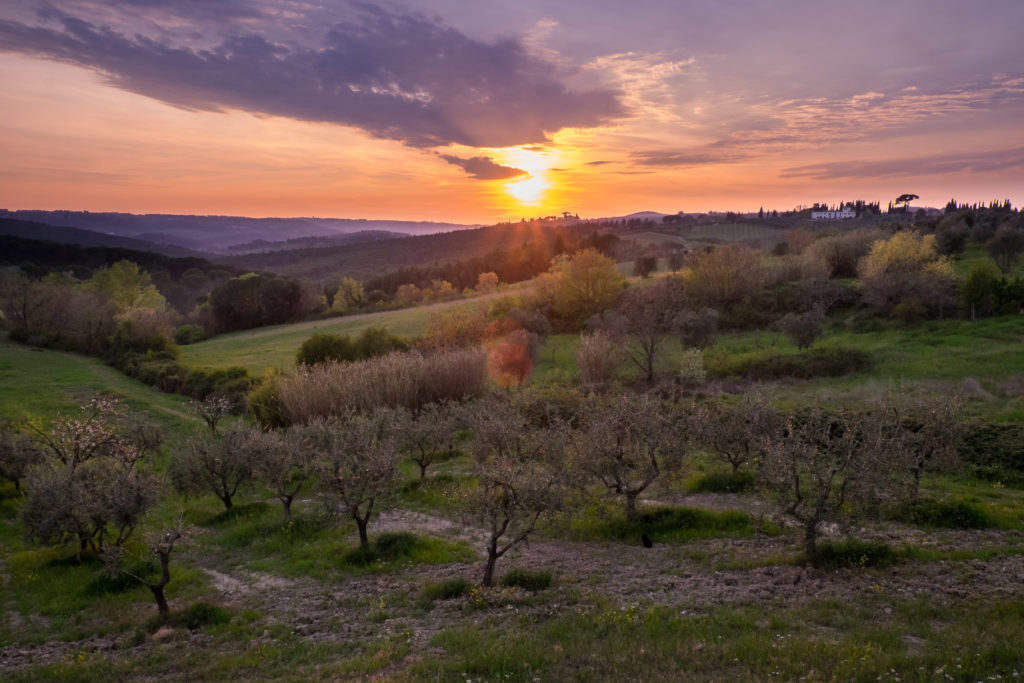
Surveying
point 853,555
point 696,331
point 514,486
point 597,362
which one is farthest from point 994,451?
point 696,331

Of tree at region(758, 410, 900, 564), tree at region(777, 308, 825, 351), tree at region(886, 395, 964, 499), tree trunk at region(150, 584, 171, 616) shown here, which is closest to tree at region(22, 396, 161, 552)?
tree trunk at region(150, 584, 171, 616)

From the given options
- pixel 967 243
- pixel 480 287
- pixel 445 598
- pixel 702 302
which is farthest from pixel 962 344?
pixel 480 287

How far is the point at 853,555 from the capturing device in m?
11.2

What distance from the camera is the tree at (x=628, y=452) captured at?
1405cm

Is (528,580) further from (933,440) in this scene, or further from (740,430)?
(933,440)

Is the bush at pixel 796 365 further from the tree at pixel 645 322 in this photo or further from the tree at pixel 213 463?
the tree at pixel 213 463

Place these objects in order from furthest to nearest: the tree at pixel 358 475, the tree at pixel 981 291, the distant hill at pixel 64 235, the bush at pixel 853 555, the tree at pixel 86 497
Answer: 1. the distant hill at pixel 64 235
2. the tree at pixel 981 291
3. the tree at pixel 358 475
4. the tree at pixel 86 497
5. the bush at pixel 853 555

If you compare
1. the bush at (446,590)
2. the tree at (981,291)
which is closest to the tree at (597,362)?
the bush at (446,590)

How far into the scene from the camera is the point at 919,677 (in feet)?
23.8

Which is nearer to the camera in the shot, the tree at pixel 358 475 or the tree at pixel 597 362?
the tree at pixel 358 475

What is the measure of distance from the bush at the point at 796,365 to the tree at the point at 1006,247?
33276 mm

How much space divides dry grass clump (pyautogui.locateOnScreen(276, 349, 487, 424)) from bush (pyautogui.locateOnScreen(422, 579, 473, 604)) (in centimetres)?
1347

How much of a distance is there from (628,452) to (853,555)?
201 inches

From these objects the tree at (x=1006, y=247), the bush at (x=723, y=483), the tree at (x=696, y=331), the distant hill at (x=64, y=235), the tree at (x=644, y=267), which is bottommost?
the bush at (x=723, y=483)
